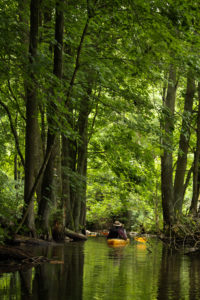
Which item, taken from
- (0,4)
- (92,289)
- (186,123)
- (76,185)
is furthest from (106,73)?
(92,289)

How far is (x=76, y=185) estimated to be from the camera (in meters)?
19.8

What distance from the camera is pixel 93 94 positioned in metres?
17.2

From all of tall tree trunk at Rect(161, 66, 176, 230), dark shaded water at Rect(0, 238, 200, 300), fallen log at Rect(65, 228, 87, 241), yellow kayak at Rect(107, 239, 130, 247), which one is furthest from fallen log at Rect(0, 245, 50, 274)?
yellow kayak at Rect(107, 239, 130, 247)

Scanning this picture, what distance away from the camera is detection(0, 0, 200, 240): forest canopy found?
9383 mm

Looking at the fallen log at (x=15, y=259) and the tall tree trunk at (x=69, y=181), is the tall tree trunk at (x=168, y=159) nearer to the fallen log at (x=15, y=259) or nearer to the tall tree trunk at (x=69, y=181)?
the tall tree trunk at (x=69, y=181)

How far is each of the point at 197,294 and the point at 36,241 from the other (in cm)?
719

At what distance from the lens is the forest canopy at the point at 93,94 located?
30.8 ft

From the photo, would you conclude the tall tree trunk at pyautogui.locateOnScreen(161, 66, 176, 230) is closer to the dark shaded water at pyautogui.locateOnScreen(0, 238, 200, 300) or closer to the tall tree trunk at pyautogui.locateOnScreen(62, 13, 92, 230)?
the tall tree trunk at pyautogui.locateOnScreen(62, 13, 92, 230)

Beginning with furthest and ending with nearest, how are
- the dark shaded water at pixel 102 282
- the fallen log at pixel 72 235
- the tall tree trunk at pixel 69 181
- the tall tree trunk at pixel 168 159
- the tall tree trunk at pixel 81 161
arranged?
the tall tree trunk at pixel 81 161
the tall tree trunk at pixel 69 181
the fallen log at pixel 72 235
the tall tree trunk at pixel 168 159
the dark shaded water at pixel 102 282

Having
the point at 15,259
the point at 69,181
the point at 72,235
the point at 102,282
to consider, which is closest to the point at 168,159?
the point at 69,181

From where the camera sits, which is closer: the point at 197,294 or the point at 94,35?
the point at 197,294

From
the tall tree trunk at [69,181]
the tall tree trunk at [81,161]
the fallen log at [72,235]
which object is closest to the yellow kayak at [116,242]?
the fallen log at [72,235]

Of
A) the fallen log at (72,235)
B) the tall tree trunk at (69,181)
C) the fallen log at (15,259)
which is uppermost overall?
the tall tree trunk at (69,181)

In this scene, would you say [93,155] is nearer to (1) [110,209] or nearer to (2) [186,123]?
(2) [186,123]
